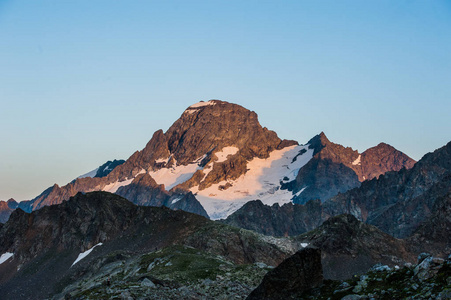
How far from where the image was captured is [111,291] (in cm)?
4809

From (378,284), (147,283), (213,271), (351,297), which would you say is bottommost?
(351,297)

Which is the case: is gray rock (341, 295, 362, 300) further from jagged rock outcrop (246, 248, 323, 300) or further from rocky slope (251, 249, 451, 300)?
jagged rock outcrop (246, 248, 323, 300)

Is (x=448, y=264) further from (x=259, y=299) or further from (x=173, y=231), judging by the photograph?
(x=173, y=231)

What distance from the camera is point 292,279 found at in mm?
37406

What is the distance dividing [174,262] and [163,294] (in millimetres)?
30079

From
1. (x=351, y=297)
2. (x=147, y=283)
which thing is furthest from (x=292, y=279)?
(x=147, y=283)

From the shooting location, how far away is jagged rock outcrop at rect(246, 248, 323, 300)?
37156 mm

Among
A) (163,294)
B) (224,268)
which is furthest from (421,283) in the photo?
(224,268)

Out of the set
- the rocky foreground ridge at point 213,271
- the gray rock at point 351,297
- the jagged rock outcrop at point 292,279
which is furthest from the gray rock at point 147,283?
the gray rock at point 351,297

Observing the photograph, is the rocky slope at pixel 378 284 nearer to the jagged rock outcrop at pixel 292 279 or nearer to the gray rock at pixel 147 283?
the jagged rock outcrop at pixel 292 279

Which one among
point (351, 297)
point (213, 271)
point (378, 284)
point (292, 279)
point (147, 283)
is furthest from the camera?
point (213, 271)

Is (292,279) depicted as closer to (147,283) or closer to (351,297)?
(351,297)

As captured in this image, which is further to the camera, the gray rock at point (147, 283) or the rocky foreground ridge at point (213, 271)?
the gray rock at point (147, 283)

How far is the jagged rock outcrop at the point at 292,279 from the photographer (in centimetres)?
3716
